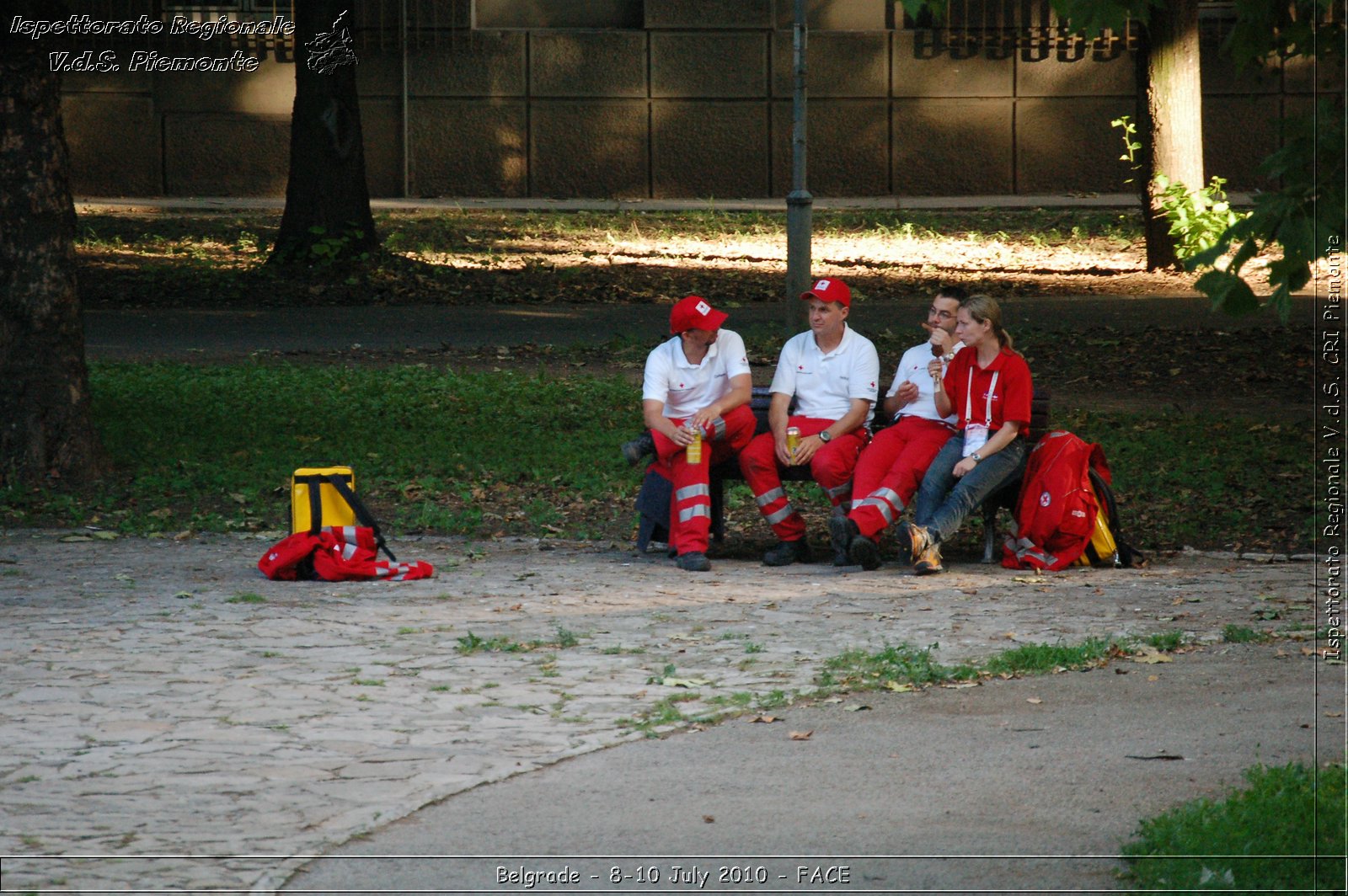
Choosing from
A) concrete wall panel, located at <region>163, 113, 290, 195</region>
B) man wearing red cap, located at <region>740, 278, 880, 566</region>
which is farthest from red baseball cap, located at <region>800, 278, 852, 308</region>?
concrete wall panel, located at <region>163, 113, 290, 195</region>

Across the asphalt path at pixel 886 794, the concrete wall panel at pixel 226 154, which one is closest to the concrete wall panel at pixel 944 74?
the concrete wall panel at pixel 226 154

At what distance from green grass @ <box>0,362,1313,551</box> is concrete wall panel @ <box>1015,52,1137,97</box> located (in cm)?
1314

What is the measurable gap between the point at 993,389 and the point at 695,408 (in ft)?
4.90

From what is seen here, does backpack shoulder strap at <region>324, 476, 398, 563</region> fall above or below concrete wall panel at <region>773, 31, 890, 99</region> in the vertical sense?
below

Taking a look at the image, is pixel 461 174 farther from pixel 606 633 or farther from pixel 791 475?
pixel 606 633

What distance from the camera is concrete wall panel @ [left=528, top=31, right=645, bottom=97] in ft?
78.4

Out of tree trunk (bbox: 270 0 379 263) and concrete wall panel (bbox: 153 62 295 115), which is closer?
tree trunk (bbox: 270 0 379 263)

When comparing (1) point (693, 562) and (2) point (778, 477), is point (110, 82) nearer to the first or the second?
(2) point (778, 477)

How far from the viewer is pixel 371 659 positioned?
6.42m

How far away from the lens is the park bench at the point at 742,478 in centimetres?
835

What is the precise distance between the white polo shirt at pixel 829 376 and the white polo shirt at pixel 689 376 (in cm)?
24

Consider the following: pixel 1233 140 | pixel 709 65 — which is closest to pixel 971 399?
pixel 709 65

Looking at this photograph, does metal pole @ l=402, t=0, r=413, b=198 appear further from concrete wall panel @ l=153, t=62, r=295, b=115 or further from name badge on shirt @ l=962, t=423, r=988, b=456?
name badge on shirt @ l=962, t=423, r=988, b=456

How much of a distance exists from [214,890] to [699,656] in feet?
8.69
